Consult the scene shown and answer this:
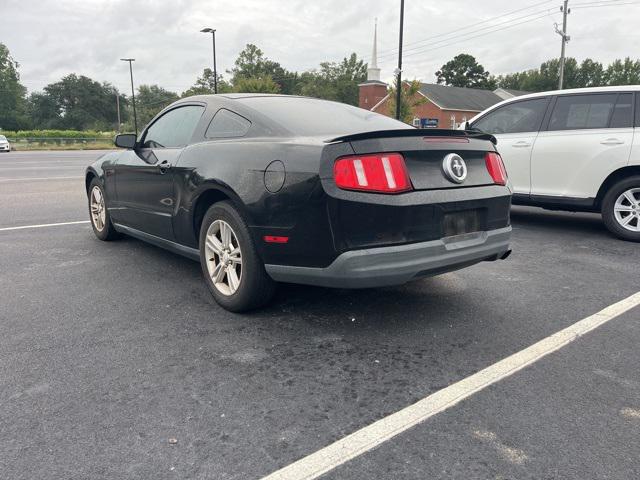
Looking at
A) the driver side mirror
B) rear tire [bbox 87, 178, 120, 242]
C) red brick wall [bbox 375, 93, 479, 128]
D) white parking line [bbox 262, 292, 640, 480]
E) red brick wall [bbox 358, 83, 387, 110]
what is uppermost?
red brick wall [bbox 358, 83, 387, 110]

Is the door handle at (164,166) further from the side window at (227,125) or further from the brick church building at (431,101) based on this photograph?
the brick church building at (431,101)

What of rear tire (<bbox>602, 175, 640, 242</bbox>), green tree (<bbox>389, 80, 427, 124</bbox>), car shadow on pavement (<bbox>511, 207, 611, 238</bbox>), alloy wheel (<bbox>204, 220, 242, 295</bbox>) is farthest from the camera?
green tree (<bbox>389, 80, 427, 124</bbox>)

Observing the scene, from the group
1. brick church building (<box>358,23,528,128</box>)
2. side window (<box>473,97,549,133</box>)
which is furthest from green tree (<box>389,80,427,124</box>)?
side window (<box>473,97,549,133</box>)

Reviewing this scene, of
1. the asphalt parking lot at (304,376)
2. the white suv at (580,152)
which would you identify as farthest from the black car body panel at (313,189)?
the white suv at (580,152)

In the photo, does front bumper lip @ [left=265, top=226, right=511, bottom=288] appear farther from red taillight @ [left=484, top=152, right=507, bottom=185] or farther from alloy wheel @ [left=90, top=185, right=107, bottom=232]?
alloy wheel @ [left=90, top=185, right=107, bottom=232]

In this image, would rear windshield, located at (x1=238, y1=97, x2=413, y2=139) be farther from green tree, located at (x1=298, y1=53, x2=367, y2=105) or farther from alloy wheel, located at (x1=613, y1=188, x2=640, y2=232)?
green tree, located at (x1=298, y1=53, x2=367, y2=105)

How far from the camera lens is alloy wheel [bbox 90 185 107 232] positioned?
5888 mm

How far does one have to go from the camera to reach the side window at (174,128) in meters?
4.36

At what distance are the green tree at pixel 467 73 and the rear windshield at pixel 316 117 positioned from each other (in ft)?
344

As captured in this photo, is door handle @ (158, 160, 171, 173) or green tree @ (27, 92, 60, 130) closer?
door handle @ (158, 160, 171, 173)

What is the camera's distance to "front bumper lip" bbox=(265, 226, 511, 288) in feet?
9.91

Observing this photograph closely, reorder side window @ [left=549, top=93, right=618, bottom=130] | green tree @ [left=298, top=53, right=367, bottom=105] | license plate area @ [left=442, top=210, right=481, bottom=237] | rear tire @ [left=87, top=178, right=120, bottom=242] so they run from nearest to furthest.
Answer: license plate area @ [left=442, top=210, right=481, bottom=237] → rear tire @ [left=87, top=178, right=120, bottom=242] → side window @ [left=549, top=93, right=618, bottom=130] → green tree @ [left=298, top=53, right=367, bottom=105]

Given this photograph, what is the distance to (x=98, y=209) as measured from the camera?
19.8 feet

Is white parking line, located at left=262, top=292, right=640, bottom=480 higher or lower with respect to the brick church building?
lower
